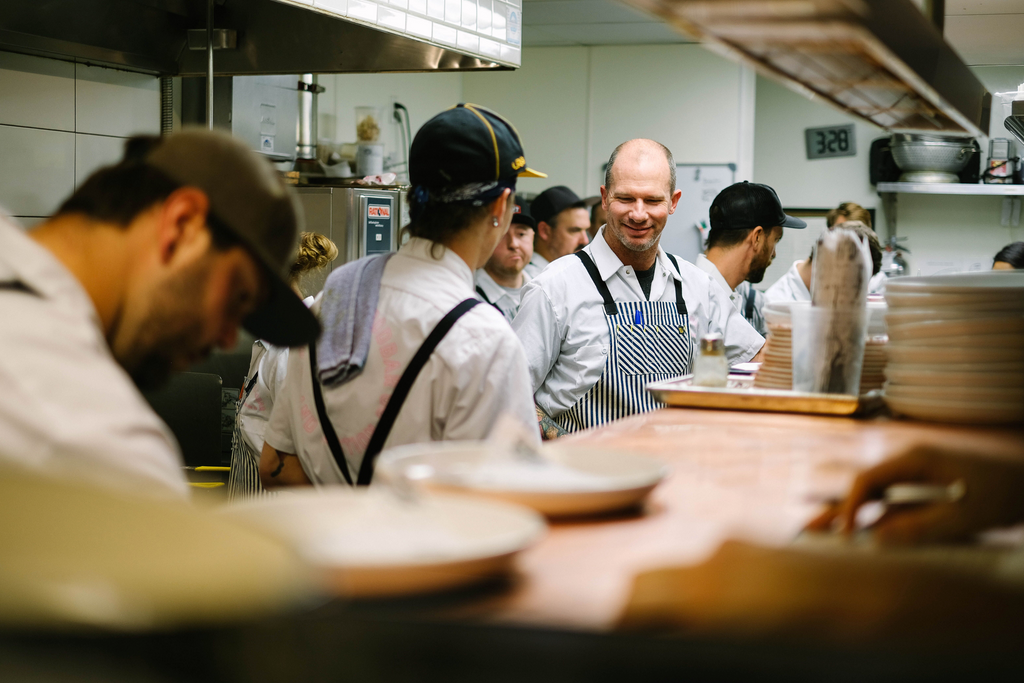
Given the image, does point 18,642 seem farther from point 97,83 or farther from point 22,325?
point 97,83

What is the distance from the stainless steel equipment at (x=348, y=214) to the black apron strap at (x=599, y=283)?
2034 mm

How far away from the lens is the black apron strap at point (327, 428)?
177cm

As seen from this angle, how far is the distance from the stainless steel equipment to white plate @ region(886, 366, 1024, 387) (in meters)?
3.47

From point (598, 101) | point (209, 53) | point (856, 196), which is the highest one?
point (598, 101)

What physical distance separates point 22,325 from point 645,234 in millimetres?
2323

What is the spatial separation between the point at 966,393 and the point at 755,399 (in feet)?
1.32

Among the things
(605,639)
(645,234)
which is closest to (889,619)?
(605,639)

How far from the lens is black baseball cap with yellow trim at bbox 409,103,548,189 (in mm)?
1803

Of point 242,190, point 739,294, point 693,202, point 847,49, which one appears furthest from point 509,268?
point 242,190

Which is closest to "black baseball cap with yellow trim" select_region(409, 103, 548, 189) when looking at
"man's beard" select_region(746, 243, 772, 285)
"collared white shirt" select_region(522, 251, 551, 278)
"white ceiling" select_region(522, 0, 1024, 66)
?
"man's beard" select_region(746, 243, 772, 285)

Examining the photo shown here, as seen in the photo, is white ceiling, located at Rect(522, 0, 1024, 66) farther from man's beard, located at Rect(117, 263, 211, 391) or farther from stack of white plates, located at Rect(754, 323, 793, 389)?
man's beard, located at Rect(117, 263, 211, 391)

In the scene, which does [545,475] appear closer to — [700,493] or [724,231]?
[700,493]

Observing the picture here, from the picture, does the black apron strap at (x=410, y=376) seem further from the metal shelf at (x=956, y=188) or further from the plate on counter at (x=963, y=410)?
the metal shelf at (x=956, y=188)

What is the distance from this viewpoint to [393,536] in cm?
78
